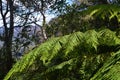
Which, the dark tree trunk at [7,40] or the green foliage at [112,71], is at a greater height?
the green foliage at [112,71]

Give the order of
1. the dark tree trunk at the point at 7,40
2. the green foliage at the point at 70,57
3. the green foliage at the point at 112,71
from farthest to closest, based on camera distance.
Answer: the dark tree trunk at the point at 7,40, the green foliage at the point at 70,57, the green foliage at the point at 112,71

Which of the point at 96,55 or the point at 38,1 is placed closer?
the point at 96,55

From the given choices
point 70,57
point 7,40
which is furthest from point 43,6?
point 70,57

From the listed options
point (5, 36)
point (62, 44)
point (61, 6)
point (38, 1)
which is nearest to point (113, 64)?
point (62, 44)

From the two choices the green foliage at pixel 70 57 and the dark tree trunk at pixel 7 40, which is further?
the dark tree trunk at pixel 7 40

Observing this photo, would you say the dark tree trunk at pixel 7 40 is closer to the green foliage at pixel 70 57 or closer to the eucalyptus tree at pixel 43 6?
the eucalyptus tree at pixel 43 6

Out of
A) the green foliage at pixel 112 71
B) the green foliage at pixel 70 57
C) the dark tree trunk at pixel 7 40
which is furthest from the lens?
the dark tree trunk at pixel 7 40

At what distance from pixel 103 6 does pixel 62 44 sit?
0.52 metres

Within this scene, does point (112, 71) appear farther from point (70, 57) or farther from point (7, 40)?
point (7, 40)

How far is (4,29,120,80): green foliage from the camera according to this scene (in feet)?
6.08

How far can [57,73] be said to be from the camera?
2006 mm

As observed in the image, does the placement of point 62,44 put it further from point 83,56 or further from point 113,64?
point 113,64

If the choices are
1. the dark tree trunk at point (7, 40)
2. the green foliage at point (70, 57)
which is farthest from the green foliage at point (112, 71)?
the dark tree trunk at point (7, 40)

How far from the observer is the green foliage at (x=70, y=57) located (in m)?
1.85
